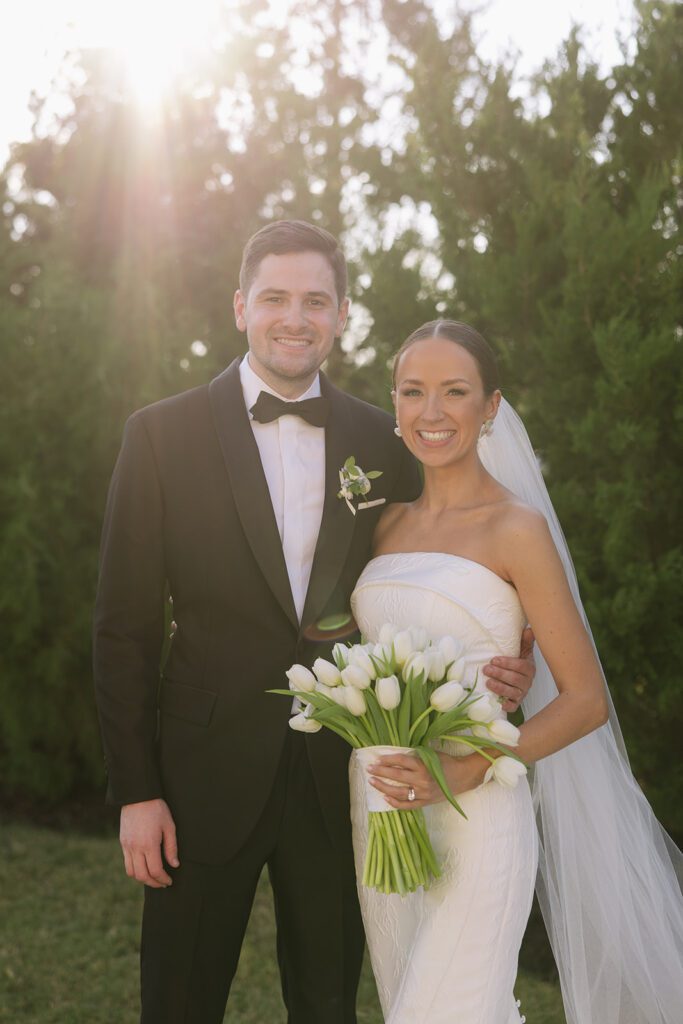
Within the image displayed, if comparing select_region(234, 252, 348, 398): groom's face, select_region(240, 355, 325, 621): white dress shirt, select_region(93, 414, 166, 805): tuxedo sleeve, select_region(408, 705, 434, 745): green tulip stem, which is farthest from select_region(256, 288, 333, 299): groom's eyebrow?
select_region(408, 705, 434, 745): green tulip stem

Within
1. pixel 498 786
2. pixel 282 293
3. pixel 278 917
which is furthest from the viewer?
pixel 282 293

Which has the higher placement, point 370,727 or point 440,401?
point 440,401

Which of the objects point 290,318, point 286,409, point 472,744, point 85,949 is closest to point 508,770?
point 472,744

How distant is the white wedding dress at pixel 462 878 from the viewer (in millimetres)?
2533

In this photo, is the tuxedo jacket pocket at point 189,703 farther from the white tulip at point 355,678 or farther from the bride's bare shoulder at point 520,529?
the bride's bare shoulder at point 520,529

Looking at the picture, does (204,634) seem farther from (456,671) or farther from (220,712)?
(456,671)

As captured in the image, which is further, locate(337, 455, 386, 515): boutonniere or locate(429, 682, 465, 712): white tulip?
locate(337, 455, 386, 515): boutonniere

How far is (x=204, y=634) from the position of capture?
2.92 metres

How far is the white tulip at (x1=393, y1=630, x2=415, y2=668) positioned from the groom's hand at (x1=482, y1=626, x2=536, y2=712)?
326mm

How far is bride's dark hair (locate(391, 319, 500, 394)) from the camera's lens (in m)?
2.90

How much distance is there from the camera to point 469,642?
270cm

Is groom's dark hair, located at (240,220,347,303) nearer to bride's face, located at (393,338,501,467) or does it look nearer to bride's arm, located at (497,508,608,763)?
bride's face, located at (393,338,501,467)

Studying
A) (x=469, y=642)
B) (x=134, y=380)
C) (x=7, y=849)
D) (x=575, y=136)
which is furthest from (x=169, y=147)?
(x=469, y=642)

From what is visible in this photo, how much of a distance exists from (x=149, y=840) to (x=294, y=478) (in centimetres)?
111
